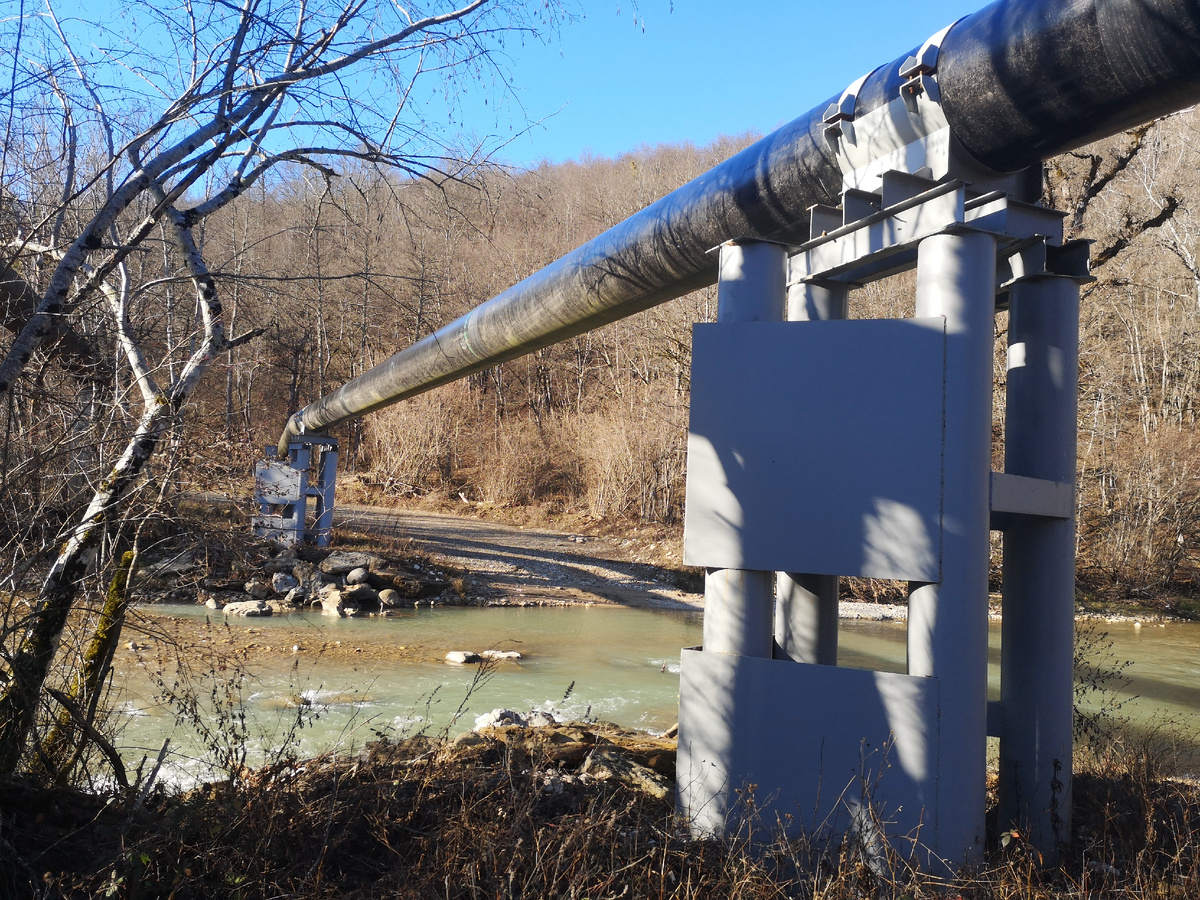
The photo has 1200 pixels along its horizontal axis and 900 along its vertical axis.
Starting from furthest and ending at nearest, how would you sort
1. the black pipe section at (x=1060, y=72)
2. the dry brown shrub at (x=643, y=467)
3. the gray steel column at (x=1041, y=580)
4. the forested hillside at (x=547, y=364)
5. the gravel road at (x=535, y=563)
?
1. the dry brown shrub at (x=643, y=467)
2. the gravel road at (x=535, y=563)
3. the forested hillside at (x=547, y=364)
4. the gray steel column at (x=1041, y=580)
5. the black pipe section at (x=1060, y=72)

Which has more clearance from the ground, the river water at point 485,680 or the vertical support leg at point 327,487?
the vertical support leg at point 327,487

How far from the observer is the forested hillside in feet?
14.7

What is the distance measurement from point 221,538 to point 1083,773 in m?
4.18

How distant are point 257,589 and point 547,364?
21.8 m

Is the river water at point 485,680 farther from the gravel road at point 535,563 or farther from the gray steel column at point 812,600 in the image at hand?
the gray steel column at point 812,600

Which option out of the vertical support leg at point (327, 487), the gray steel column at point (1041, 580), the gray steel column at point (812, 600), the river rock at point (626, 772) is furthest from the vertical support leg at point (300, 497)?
the gray steel column at point (1041, 580)

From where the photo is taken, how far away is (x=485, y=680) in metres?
6.19

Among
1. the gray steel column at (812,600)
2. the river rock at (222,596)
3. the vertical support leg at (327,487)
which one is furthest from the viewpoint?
the vertical support leg at (327,487)

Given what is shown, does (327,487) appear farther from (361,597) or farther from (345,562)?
(361,597)

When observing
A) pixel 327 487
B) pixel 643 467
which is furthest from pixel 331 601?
pixel 643 467

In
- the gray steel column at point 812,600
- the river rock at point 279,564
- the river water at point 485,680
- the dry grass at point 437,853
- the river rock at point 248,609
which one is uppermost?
the gray steel column at point 812,600

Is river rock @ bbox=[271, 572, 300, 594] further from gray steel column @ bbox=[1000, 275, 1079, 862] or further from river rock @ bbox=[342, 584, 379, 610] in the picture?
gray steel column @ bbox=[1000, 275, 1079, 862]

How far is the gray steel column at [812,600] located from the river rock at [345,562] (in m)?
9.79

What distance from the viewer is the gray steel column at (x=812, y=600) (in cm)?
382
